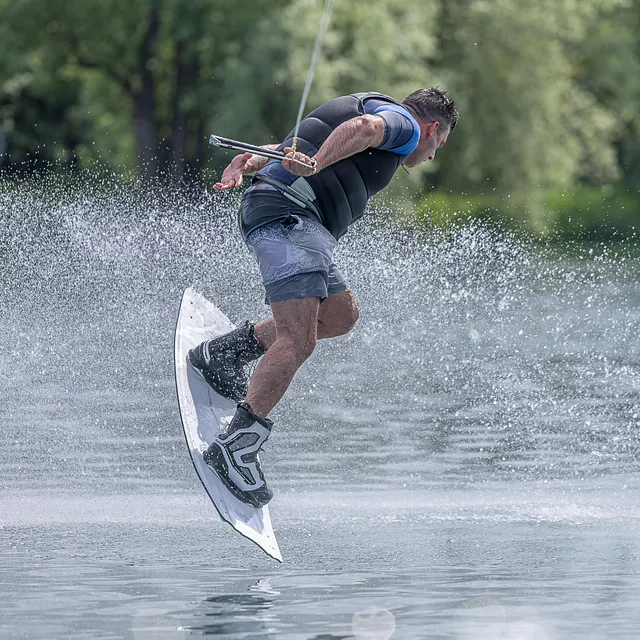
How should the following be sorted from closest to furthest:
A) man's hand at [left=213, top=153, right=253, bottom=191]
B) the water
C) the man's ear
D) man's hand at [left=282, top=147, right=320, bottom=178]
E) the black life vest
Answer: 1. the water
2. man's hand at [left=282, top=147, right=320, bottom=178]
3. man's hand at [left=213, top=153, right=253, bottom=191]
4. the black life vest
5. the man's ear

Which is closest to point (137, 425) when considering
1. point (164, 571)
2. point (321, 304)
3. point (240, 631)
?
point (321, 304)

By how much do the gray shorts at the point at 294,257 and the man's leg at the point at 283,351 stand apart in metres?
0.05

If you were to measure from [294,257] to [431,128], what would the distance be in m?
0.78

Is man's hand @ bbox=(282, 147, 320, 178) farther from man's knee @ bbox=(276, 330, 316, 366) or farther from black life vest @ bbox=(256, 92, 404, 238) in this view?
man's knee @ bbox=(276, 330, 316, 366)

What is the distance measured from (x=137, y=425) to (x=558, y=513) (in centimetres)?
298

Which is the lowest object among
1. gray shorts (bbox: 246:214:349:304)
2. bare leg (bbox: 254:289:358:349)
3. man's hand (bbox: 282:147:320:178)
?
bare leg (bbox: 254:289:358:349)

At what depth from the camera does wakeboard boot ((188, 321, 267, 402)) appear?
19.2ft

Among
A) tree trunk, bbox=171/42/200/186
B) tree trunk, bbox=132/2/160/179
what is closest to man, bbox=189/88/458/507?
tree trunk, bbox=171/42/200/186

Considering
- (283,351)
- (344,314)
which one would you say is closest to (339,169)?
(344,314)

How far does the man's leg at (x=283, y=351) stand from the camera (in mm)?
5344

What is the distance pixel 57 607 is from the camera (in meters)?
4.30

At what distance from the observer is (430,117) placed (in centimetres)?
565

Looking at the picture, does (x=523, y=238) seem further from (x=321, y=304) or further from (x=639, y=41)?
(x=321, y=304)

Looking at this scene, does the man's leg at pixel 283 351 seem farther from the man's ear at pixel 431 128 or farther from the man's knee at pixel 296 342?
the man's ear at pixel 431 128
